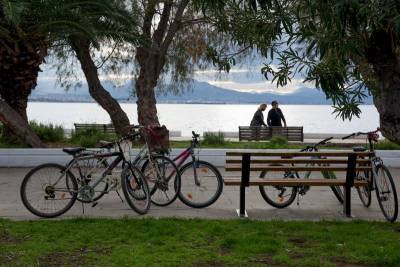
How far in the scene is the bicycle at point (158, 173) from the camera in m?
8.56

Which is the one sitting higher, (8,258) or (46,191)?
(46,191)

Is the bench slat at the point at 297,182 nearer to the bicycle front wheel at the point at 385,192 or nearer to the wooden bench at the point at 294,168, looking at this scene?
the wooden bench at the point at 294,168

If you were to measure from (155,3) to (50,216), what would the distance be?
9.46 meters

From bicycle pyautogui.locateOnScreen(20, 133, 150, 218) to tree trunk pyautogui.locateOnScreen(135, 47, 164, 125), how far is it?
1004 centimetres

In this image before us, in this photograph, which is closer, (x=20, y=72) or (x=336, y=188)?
(x=336, y=188)

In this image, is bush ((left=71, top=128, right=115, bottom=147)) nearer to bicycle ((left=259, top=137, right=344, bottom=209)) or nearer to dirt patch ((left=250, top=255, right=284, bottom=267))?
bicycle ((left=259, top=137, right=344, bottom=209))

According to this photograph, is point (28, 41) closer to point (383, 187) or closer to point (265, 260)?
point (383, 187)

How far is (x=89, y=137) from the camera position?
16609 millimetres

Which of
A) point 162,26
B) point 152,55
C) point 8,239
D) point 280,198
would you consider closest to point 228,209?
point 280,198

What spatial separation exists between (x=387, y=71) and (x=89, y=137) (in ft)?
39.8

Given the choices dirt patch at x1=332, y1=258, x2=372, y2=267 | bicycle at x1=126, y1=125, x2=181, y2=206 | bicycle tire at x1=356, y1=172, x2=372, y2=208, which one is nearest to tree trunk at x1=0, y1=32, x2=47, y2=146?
bicycle at x1=126, y1=125, x2=181, y2=206

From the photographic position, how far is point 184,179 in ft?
28.5

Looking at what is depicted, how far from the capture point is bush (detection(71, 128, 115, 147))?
15.6 m

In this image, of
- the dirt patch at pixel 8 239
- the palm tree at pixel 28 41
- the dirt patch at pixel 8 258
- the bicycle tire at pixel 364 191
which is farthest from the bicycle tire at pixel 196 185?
the palm tree at pixel 28 41
